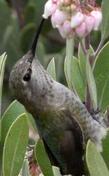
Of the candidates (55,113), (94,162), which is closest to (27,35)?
(55,113)

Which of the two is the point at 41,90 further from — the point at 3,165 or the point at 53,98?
the point at 3,165

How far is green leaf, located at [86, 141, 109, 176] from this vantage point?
6.81 feet

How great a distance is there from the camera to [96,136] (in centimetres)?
259

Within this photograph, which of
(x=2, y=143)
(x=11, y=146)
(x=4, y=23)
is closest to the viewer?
(x=11, y=146)

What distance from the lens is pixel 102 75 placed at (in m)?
2.48

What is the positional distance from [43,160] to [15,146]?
20 cm

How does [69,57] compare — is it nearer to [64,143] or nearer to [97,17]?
[97,17]

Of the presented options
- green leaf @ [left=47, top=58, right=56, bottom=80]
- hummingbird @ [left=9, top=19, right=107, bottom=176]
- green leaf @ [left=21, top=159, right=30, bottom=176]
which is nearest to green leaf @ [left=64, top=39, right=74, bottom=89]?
green leaf @ [left=47, top=58, right=56, bottom=80]

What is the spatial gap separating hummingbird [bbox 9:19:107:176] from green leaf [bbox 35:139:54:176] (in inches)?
6.5

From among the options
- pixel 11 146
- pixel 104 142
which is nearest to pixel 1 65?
pixel 11 146

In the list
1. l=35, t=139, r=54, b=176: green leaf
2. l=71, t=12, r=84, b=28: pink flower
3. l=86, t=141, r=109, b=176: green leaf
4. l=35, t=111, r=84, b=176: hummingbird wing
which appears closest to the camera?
l=86, t=141, r=109, b=176: green leaf

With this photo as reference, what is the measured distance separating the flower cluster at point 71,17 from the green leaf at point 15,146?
309 mm

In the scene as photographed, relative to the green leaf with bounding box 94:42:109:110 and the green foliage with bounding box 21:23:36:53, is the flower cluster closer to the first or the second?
the green leaf with bounding box 94:42:109:110

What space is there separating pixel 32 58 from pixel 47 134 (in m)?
0.31
